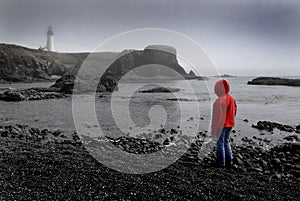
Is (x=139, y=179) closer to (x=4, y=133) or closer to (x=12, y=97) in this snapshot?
(x=4, y=133)

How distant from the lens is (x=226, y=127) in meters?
7.22

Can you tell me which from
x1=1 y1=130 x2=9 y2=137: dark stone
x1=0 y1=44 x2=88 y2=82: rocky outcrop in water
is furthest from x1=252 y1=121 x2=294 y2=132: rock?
x1=0 y1=44 x2=88 y2=82: rocky outcrop in water

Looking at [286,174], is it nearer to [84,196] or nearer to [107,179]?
[107,179]

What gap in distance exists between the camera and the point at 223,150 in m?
7.45

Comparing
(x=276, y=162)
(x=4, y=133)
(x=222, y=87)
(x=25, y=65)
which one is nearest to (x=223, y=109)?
(x=222, y=87)

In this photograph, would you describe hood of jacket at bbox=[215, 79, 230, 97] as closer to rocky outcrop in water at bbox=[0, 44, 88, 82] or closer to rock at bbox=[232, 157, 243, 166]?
rock at bbox=[232, 157, 243, 166]

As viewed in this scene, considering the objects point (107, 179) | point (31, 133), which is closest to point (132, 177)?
point (107, 179)

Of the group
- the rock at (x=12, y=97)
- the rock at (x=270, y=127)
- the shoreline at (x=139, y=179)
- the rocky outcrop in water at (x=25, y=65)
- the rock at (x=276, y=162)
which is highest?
the rocky outcrop in water at (x=25, y=65)

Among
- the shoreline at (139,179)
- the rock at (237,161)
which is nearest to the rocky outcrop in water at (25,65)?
the shoreline at (139,179)

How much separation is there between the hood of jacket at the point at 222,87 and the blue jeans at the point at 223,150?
1.08 metres

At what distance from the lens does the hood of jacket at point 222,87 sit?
6.93 meters

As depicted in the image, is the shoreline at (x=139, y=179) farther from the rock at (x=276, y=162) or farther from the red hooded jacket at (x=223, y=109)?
the red hooded jacket at (x=223, y=109)

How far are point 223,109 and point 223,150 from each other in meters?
1.27

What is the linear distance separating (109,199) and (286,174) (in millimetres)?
5025
